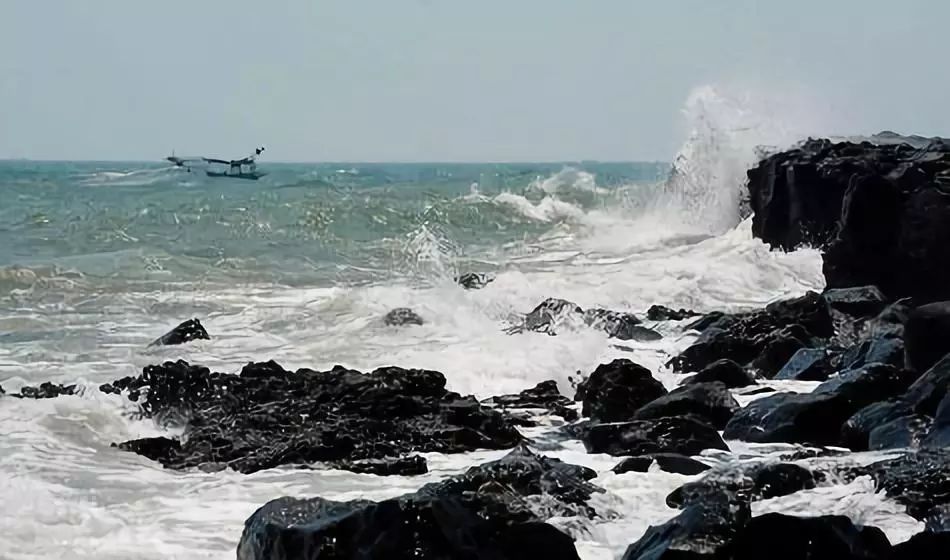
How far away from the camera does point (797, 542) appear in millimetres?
4879

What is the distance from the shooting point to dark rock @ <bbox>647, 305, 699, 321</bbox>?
1561 cm

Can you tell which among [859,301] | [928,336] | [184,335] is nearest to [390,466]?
[928,336]

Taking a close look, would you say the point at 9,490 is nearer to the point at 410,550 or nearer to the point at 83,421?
the point at 83,421

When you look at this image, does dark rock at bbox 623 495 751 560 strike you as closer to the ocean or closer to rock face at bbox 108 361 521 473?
the ocean

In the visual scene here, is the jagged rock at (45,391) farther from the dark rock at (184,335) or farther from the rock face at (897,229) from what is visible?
the rock face at (897,229)

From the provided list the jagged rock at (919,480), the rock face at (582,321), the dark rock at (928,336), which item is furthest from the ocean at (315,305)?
the dark rock at (928,336)

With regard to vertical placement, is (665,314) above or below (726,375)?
below

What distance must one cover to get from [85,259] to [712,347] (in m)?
14.9

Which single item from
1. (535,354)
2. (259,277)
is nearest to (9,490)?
(535,354)

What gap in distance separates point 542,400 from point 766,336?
270cm

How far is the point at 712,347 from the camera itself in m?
12.1

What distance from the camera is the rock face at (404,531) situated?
16.9 feet

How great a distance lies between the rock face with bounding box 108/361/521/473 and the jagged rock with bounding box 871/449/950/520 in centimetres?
320

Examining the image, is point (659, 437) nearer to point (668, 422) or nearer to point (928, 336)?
point (668, 422)
